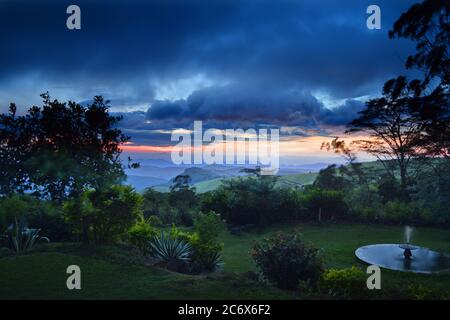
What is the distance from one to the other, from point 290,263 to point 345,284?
1.07m

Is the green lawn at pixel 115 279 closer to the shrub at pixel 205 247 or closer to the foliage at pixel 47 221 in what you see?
the shrub at pixel 205 247

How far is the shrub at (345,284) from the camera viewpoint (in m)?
5.88

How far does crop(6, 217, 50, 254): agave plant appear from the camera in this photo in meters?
8.65

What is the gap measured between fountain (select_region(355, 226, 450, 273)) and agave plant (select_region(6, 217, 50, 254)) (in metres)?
9.31

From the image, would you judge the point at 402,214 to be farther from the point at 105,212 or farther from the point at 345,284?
the point at 105,212

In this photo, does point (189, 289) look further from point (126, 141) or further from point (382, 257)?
point (382, 257)

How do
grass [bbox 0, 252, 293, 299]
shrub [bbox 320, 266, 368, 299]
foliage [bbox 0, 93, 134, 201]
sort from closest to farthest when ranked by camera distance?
grass [bbox 0, 252, 293, 299] → shrub [bbox 320, 266, 368, 299] → foliage [bbox 0, 93, 134, 201]

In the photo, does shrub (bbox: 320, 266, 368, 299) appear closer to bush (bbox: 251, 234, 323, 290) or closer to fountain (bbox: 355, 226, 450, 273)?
bush (bbox: 251, 234, 323, 290)

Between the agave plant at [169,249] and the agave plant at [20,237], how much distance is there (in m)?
3.10

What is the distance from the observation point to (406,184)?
840 inches

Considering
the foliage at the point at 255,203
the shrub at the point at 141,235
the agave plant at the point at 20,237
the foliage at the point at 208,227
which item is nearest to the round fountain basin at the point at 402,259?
the foliage at the point at 208,227

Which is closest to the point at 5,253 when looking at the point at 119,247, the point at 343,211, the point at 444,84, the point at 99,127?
the point at 119,247

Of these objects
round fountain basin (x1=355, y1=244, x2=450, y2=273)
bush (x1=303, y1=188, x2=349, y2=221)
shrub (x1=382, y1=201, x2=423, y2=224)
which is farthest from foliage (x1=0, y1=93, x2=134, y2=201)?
shrub (x1=382, y1=201, x2=423, y2=224)

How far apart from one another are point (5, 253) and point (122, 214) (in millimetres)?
2756
